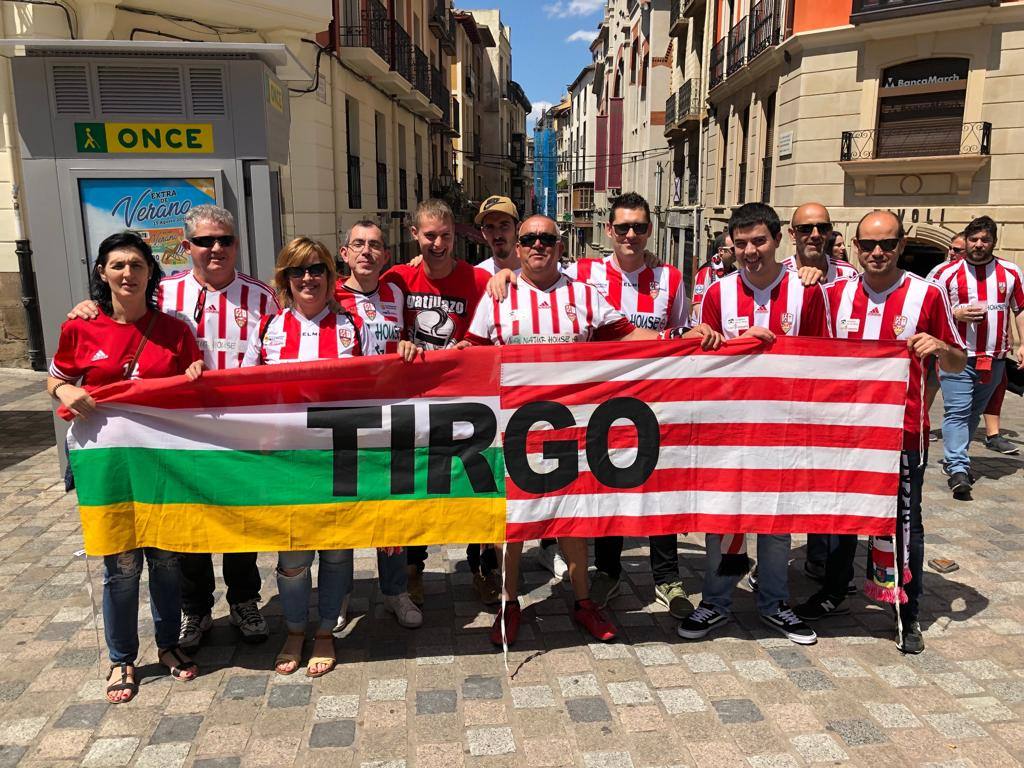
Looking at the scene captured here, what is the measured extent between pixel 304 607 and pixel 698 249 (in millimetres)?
24189

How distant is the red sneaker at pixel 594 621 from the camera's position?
12.8 ft

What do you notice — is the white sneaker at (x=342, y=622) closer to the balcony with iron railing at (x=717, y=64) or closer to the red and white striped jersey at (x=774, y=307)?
the red and white striped jersey at (x=774, y=307)

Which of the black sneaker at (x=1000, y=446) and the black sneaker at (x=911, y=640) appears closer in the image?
the black sneaker at (x=911, y=640)

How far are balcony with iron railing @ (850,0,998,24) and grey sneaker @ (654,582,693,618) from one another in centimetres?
1392

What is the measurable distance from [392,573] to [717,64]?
22328 millimetres

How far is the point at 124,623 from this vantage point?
3451mm

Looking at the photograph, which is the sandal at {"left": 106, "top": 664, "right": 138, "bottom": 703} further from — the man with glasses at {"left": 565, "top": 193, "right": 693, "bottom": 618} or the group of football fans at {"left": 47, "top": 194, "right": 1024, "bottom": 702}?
the man with glasses at {"left": 565, "top": 193, "right": 693, "bottom": 618}

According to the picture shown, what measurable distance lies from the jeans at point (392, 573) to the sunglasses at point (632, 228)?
6.95ft

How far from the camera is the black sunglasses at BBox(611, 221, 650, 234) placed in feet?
13.4

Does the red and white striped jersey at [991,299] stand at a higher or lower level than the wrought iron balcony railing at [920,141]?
lower

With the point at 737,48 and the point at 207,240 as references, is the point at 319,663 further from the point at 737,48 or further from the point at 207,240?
the point at 737,48

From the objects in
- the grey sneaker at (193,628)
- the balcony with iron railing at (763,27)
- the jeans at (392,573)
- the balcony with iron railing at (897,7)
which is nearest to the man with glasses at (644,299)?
the jeans at (392,573)

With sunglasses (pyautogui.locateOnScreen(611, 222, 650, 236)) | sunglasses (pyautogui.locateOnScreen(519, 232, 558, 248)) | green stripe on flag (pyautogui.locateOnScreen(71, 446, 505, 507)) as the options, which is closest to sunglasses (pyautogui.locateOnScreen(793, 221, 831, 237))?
sunglasses (pyautogui.locateOnScreen(611, 222, 650, 236))

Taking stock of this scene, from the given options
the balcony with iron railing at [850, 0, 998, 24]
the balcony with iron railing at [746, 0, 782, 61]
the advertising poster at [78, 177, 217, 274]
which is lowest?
the advertising poster at [78, 177, 217, 274]
